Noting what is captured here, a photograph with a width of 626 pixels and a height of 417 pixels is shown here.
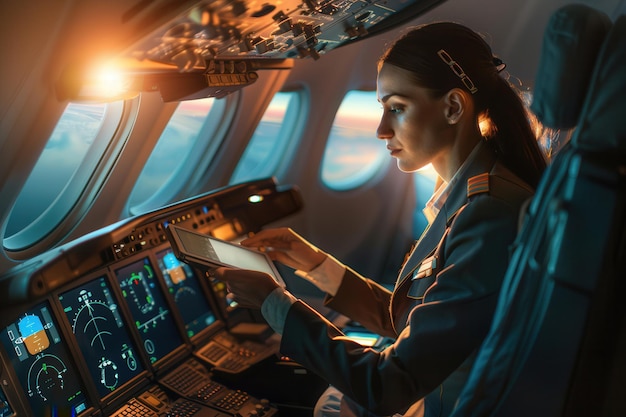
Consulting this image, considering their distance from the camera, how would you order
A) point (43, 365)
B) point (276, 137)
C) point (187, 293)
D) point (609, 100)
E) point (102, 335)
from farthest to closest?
point (276, 137), point (187, 293), point (102, 335), point (43, 365), point (609, 100)

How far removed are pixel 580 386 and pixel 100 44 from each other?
4.51 ft

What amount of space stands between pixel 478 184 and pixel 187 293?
1538mm

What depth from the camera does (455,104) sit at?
159cm

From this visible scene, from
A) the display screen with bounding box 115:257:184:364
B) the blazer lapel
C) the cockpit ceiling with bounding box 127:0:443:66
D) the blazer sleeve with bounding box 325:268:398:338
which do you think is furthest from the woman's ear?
the display screen with bounding box 115:257:184:364

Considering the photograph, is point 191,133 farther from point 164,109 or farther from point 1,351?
point 1,351

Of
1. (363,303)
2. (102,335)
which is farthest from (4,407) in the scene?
(363,303)

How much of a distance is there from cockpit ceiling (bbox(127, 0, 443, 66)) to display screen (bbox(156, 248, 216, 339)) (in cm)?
100

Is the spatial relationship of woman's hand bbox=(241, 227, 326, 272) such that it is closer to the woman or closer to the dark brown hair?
the woman

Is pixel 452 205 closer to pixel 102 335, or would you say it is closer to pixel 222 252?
pixel 222 252

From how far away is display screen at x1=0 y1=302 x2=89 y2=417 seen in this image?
1850mm

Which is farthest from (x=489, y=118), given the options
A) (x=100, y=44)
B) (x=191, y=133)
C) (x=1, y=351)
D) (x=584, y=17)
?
(x=191, y=133)

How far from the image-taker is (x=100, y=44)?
1535 millimetres

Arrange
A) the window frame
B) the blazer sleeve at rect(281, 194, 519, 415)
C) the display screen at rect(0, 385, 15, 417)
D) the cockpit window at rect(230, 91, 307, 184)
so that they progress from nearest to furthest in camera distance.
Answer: the blazer sleeve at rect(281, 194, 519, 415)
the display screen at rect(0, 385, 15, 417)
the window frame
the cockpit window at rect(230, 91, 307, 184)

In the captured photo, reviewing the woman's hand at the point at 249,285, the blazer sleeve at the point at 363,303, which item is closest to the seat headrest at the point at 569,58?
the woman's hand at the point at 249,285
